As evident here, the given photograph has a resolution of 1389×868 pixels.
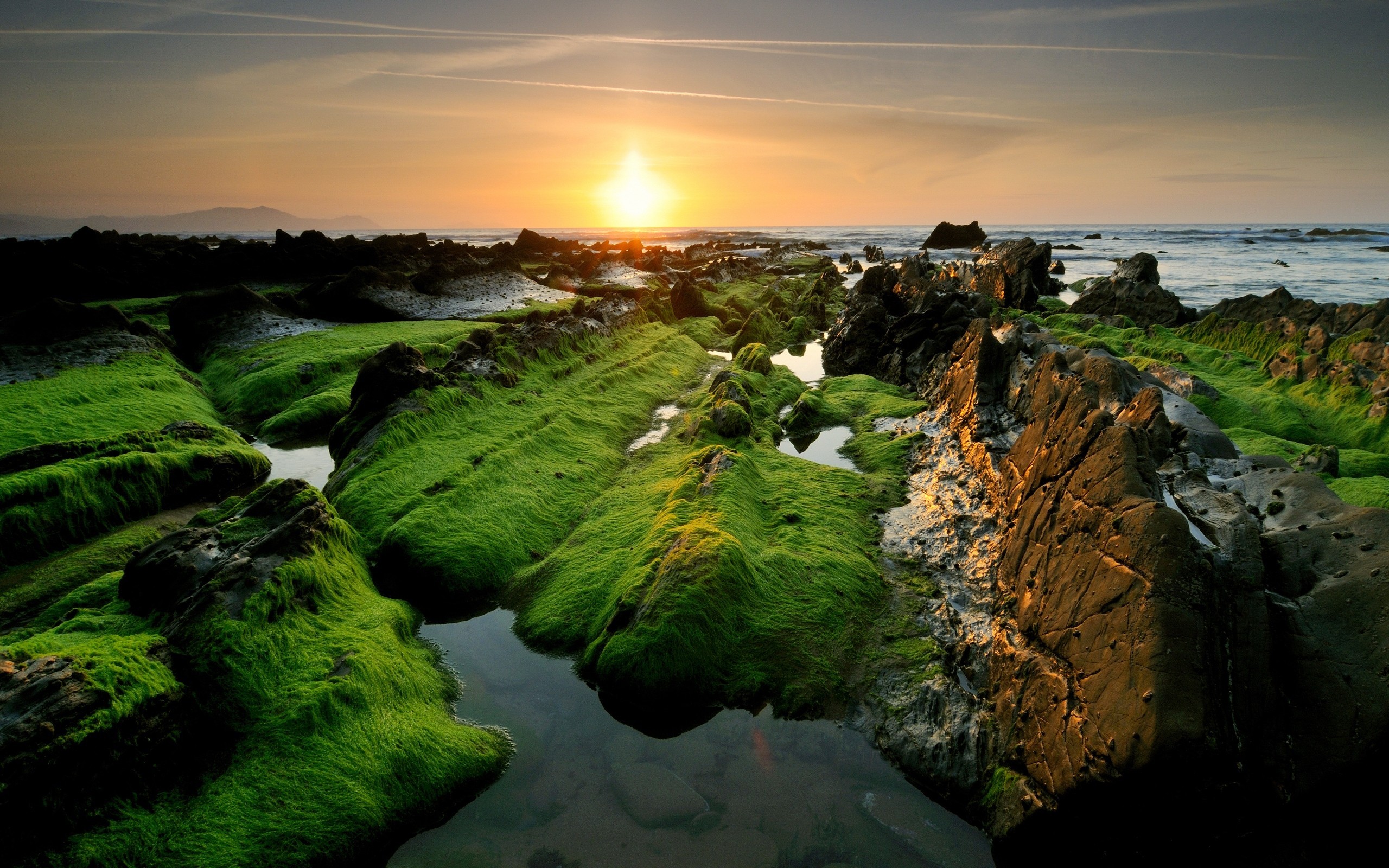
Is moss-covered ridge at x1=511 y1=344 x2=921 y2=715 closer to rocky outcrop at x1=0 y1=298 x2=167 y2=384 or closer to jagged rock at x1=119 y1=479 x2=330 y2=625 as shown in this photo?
jagged rock at x1=119 y1=479 x2=330 y2=625

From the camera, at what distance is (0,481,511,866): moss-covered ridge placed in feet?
15.9

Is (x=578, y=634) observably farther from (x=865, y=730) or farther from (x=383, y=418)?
(x=383, y=418)

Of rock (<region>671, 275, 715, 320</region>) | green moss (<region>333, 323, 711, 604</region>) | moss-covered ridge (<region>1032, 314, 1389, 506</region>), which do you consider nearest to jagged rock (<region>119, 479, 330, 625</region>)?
green moss (<region>333, 323, 711, 604</region>)

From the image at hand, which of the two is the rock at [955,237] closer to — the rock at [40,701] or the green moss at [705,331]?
the green moss at [705,331]

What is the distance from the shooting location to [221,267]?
3650cm

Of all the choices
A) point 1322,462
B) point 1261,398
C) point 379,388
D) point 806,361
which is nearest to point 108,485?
point 379,388

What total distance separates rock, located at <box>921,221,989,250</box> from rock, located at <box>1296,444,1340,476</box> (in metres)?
97.7

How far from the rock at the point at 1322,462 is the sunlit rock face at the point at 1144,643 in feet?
8.54

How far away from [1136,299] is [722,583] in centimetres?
2916

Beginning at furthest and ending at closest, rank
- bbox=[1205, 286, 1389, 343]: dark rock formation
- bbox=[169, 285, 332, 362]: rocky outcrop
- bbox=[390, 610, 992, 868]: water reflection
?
bbox=[169, 285, 332, 362]: rocky outcrop → bbox=[1205, 286, 1389, 343]: dark rock formation → bbox=[390, 610, 992, 868]: water reflection

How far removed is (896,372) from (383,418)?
1615 cm

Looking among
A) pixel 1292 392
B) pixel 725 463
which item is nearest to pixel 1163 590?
pixel 725 463

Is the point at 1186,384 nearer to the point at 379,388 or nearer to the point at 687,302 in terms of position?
the point at 379,388

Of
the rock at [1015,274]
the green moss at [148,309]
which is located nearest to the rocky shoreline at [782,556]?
the green moss at [148,309]
